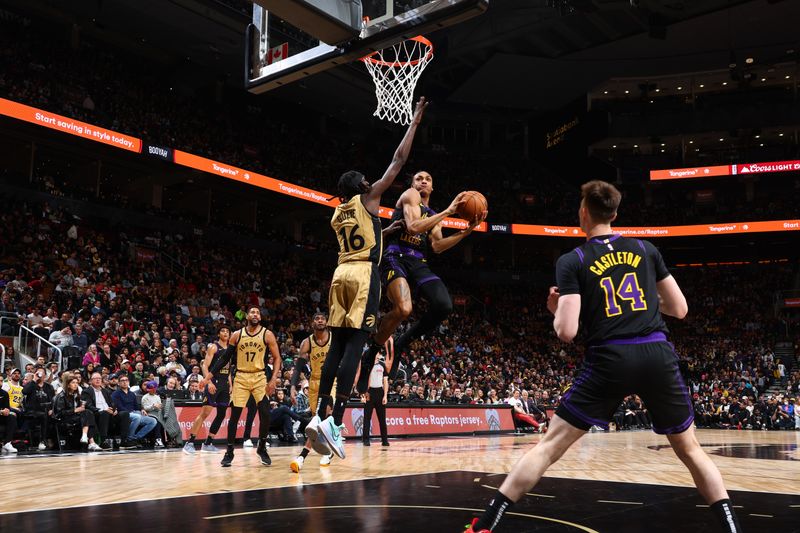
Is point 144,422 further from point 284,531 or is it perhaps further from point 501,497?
point 501,497

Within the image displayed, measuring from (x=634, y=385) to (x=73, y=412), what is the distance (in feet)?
36.7

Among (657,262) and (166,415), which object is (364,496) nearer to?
(657,262)

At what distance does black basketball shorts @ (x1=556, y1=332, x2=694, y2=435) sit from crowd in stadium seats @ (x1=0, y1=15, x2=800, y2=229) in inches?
905

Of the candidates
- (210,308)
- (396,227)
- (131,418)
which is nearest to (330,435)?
(396,227)

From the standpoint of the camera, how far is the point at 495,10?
94.1 ft

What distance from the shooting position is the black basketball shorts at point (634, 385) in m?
3.51

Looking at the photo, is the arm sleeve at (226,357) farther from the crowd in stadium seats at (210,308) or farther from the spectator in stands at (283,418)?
the spectator in stands at (283,418)

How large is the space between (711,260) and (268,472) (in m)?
39.0

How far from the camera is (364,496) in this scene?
18.4 feet

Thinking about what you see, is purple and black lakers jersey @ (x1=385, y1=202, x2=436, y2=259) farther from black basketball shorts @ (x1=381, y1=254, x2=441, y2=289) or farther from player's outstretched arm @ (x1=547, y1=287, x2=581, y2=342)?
player's outstretched arm @ (x1=547, y1=287, x2=581, y2=342)

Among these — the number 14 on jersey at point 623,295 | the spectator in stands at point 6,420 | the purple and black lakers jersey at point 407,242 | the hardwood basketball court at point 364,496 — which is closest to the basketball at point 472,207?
the purple and black lakers jersey at point 407,242

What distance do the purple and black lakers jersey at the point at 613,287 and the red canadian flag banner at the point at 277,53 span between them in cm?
592

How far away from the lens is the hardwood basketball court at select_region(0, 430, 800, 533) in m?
4.30

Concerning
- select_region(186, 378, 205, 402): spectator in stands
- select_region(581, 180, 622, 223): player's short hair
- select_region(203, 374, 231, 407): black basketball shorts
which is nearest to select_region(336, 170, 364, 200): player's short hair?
select_region(581, 180, 622, 223): player's short hair
